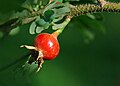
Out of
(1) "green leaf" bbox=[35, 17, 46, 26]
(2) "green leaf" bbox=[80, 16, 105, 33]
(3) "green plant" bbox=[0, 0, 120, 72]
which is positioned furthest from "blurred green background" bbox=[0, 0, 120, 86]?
(1) "green leaf" bbox=[35, 17, 46, 26]

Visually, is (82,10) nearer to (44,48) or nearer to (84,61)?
(44,48)

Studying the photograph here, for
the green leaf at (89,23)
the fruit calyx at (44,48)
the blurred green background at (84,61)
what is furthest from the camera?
the blurred green background at (84,61)

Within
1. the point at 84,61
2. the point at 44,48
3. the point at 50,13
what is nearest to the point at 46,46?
the point at 44,48

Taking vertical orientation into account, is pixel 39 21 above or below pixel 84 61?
above

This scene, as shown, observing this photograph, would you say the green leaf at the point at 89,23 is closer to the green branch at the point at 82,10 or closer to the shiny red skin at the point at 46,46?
the green branch at the point at 82,10

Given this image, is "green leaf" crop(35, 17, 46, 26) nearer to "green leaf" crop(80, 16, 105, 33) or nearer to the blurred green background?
"green leaf" crop(80, 16, 105, 33)

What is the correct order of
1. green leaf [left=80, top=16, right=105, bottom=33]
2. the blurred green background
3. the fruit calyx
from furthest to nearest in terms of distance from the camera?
the blurred green background → green leaf [left=80, top=16, right=105, bottom=33] → the fruit calyx

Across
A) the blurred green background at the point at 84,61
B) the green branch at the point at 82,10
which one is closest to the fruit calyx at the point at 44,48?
the green branch at the point at 82,10

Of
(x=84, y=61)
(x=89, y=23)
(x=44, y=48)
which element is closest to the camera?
(x=44, y=48)

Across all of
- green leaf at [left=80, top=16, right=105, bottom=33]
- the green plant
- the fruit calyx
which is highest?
the green plant
